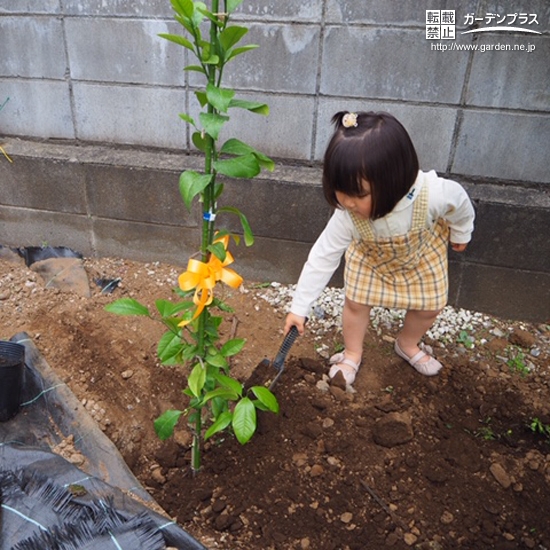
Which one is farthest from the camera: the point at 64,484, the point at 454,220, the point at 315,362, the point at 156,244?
the point at 156,244

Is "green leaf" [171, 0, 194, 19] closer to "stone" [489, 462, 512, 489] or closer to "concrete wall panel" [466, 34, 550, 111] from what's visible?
"concrete wall panel" [466, 34, 550, 111]

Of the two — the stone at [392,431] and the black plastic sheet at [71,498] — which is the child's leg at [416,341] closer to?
the stone at [392,431]

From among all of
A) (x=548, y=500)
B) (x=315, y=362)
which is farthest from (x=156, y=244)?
(x=548, y=500)

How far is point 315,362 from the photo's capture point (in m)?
2.46

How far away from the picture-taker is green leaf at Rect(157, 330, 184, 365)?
1.67 metres

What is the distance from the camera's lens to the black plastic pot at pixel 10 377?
6.56 feet

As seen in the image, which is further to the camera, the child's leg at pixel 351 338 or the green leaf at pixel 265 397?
the child's leg at pixel 351 338

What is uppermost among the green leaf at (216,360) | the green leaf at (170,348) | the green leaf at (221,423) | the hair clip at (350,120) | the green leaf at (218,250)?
the hair clip at (350,120)

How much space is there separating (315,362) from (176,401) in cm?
63

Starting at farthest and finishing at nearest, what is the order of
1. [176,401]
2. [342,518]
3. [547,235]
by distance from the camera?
[547,235], [176,401], [342,518]

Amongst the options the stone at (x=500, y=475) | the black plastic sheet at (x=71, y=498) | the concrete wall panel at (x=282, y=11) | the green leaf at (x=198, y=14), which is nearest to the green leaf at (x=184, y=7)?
the green leaf at (x=198, y=14)

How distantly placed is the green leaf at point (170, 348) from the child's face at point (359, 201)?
70 cm

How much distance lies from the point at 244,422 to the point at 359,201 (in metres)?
0.79

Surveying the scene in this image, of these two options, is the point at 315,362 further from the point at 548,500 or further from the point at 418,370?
the point at 548,500
